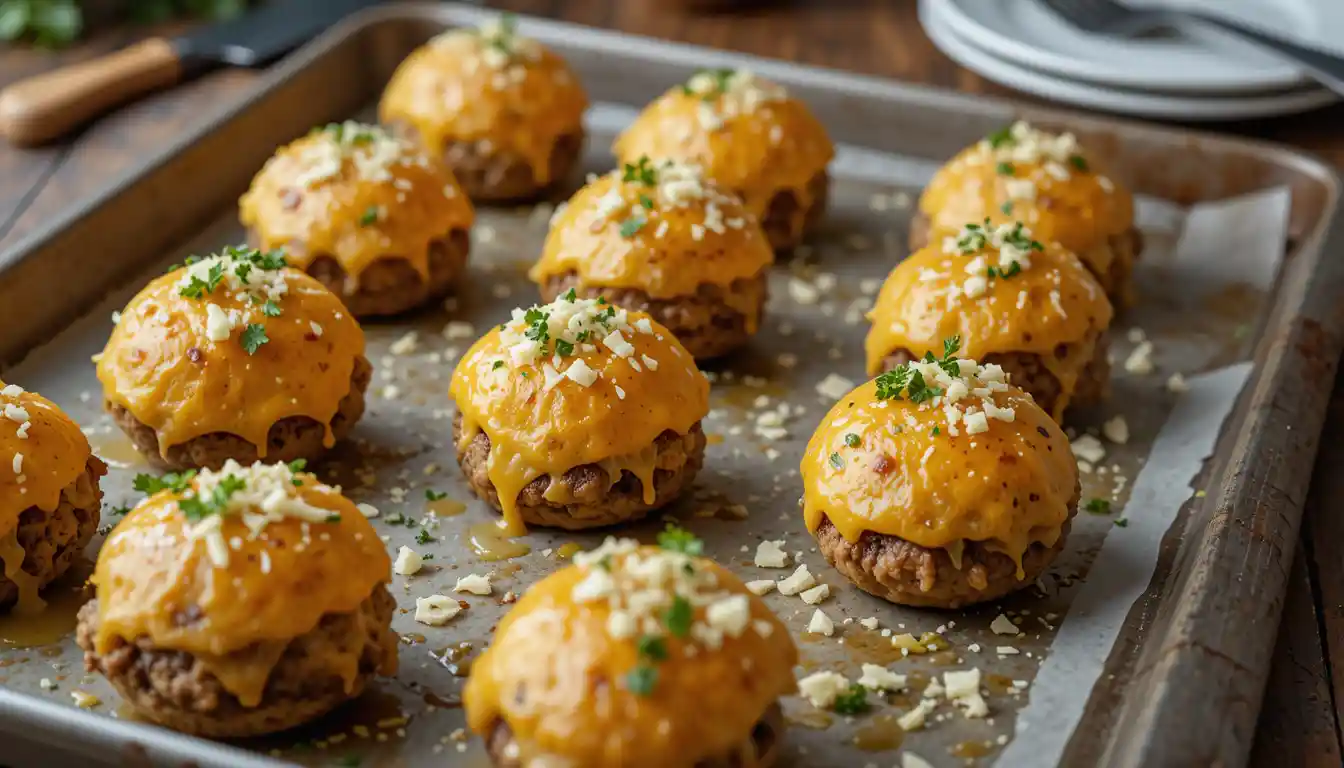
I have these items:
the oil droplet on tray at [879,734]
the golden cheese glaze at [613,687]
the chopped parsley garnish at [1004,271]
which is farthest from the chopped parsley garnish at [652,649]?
the chopped parsley garnish at [1004,271]

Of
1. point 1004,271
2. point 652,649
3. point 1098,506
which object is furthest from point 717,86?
point 652,649

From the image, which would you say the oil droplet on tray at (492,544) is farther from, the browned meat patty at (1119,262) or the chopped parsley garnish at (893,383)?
the browned meat patty at (1119,262)

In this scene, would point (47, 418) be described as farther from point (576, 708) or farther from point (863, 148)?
point (863, 148)

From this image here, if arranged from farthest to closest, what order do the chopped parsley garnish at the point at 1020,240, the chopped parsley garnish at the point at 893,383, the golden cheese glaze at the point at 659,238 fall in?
the golden cheese glaze at the point at 659,238
the chopped parsley garnish at the point at 1020,240
the chopped parsley garnish at the point at 893,383

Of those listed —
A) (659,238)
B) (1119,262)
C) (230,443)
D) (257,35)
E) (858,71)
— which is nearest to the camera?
(230,443)

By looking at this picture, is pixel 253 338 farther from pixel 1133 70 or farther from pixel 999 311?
pixel 1133 70

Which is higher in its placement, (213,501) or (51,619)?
(213,501)
